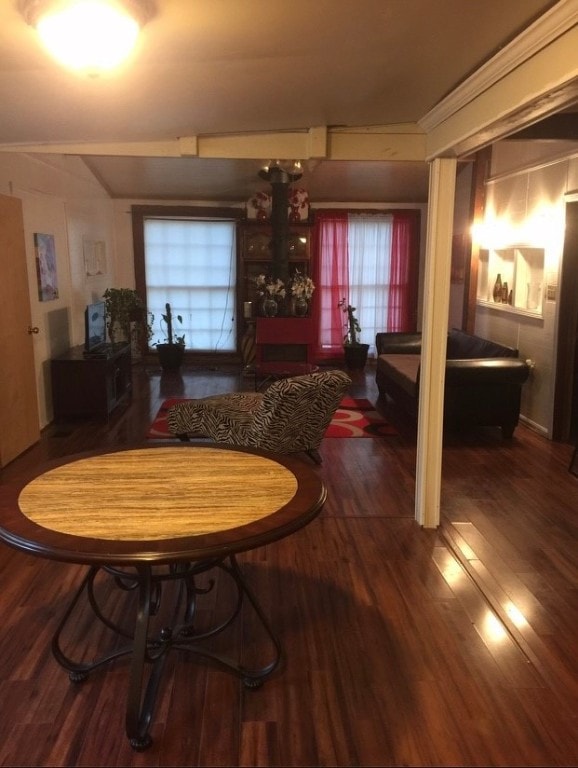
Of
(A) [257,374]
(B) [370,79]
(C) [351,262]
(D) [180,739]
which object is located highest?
(B) [370,79]

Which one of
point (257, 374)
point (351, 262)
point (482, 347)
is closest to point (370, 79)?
point (482, 347)

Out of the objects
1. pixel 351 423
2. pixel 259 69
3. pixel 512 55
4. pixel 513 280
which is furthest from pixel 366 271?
pixel 512 55

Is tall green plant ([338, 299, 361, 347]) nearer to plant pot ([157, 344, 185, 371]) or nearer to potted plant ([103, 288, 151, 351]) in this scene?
plant pot ([157, 344, 185, 371])

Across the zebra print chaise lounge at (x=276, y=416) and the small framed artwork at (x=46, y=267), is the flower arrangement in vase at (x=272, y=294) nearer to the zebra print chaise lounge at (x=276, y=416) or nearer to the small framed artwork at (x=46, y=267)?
the small framed artwork at (x=46, y=267)

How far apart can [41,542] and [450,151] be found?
2424mm

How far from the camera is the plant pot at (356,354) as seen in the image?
7934 millimetres

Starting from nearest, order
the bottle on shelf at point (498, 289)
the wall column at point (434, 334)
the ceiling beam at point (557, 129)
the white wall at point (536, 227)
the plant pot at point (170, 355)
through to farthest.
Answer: the wall column at point (434, 334) → the ceiling beam at point (557, 129) → the white wall at point (536, 227) → the bottle on shelf at point (498, 289) → the plant pot at point (170, 355)

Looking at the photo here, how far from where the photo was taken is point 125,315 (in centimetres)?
670

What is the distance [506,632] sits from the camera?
238 centimetres

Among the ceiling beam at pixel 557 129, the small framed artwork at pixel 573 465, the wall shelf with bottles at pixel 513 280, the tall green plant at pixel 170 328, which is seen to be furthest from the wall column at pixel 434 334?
the tall green plant at pixel 170 328

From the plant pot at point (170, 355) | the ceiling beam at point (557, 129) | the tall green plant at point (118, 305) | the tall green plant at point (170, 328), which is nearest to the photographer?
the ceiling beam at point (557, 129)

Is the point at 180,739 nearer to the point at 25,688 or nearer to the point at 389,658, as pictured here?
the point at 25,688

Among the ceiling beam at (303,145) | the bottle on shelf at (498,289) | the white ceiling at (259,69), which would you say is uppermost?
the white ceiling at (259,69)

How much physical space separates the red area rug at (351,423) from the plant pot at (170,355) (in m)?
1.64
